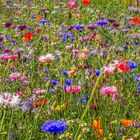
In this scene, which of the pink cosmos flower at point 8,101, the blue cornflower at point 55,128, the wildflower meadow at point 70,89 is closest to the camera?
the pink cosmos flower at point 8,101

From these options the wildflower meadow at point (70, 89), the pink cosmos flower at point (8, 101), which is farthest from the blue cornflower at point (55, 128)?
the pink cosmos flower at point (8, 101)

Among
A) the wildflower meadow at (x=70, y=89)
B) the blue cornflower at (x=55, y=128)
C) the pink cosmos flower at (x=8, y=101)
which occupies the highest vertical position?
Answer: the pink cosmos flower at (x=8, y=101)

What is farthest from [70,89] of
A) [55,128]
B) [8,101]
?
[8,101]

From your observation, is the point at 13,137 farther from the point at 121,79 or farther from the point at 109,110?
the point at 121,79

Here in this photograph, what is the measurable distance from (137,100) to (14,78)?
79 cm

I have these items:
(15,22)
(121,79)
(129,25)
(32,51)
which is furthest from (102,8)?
(121,79)

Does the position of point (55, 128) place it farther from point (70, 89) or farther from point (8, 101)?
point (70, 89)

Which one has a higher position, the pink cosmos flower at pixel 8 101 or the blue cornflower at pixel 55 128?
the pink cosmos flower at pixel 8 101

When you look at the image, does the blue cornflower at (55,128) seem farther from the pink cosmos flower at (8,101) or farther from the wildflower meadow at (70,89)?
the pink cosmos flower at (8,101)

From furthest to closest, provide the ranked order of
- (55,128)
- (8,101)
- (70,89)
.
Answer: (70,89), (55,128), (8,101)

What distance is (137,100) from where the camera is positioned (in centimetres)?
294

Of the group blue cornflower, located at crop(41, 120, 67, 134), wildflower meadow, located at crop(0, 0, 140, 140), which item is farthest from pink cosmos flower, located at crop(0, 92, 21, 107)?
blue cornflower, located at crop(41, 120, 67, 134)

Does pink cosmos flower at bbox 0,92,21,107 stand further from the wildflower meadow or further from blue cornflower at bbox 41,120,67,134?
blue cornflower at bbox 41,120,67,134

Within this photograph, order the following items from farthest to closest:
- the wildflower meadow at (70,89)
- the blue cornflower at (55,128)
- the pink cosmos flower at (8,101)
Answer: the wildflower meadow at (70,89), the blue cornflower at (55,128), the pink cosmos flower at (8,101)
